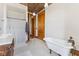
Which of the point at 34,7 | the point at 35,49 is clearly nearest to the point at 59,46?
the point at 35,49

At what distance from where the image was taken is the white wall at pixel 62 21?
179 centimetres

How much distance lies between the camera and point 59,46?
73.9 inches

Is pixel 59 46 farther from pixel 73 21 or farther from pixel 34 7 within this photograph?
pixel 34 7

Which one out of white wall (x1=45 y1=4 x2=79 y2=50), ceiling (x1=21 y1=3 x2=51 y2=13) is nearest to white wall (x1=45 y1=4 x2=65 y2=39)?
white wall (x1=45 y1=4 x2=79 y2=50)

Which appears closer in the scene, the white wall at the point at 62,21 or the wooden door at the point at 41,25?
the white wall at the point at 62,21

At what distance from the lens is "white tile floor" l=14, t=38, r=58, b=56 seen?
73.4 inches

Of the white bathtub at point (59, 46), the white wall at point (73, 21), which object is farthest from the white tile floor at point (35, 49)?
the white wall at point (73, 21)

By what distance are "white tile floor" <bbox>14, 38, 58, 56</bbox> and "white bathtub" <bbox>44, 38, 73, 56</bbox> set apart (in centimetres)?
8

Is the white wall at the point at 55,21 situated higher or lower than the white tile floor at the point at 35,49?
higher

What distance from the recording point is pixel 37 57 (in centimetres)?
188

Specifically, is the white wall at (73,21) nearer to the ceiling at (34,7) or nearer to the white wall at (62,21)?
the white wall at (62,21)

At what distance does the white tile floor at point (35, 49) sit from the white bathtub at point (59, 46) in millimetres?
77

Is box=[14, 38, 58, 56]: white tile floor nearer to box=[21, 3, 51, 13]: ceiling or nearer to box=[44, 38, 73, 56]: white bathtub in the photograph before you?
box=[44, 38, 73, 56]: white bathtub

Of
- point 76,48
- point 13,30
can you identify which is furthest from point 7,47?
point 76,48
